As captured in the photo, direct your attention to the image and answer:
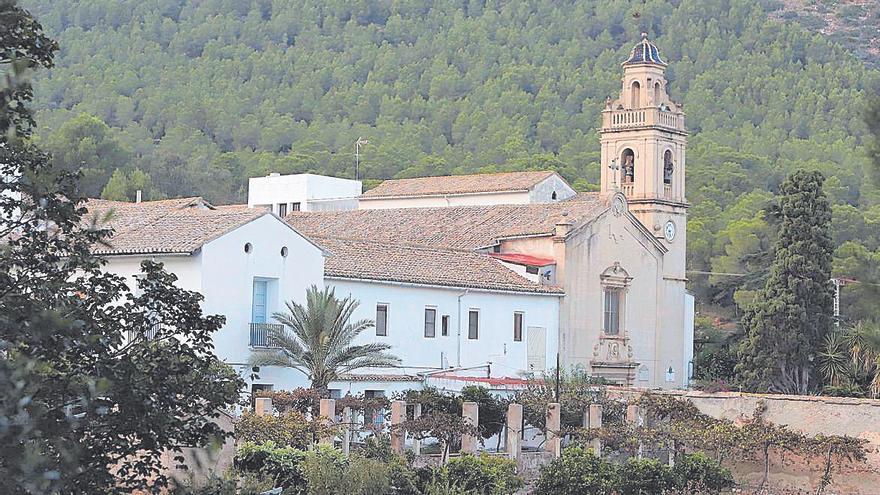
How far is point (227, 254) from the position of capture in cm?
3419

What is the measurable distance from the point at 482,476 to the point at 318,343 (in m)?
8.91

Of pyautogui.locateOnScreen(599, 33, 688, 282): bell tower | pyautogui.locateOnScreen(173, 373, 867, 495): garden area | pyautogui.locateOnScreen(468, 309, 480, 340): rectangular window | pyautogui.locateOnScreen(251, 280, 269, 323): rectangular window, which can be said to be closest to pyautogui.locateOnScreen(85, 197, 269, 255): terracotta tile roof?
pyautogui.locateOnScreen(251, 280, 269, 323): rectangular window

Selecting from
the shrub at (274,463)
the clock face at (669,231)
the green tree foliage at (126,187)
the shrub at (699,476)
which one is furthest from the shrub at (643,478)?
the green tree foliage at (126,187)

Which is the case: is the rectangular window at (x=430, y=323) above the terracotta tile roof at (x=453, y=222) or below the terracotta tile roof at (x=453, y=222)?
below

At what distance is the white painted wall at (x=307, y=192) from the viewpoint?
58978mm

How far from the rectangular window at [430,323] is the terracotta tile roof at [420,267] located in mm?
743

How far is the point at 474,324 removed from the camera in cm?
4153

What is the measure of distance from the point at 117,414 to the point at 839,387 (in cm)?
3388

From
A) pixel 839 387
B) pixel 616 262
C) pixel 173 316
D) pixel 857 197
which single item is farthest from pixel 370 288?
pixel 857 197

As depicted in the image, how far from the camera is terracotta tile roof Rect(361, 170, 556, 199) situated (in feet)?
169

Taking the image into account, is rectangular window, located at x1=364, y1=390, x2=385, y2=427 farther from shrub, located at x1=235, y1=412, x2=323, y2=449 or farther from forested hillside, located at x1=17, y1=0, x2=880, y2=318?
forested hillside, located at x1=17, y1=0, x2=880, y2=318

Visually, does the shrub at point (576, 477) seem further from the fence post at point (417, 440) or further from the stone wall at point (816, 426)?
the stone wall at point (816, 426)

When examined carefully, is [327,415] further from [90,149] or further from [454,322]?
[90,149]

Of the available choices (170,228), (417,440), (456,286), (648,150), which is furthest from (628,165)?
(417,440)
